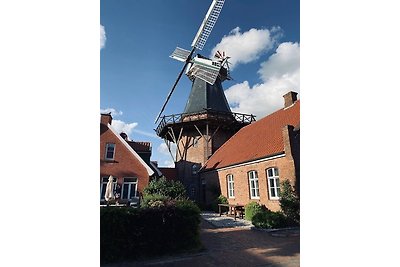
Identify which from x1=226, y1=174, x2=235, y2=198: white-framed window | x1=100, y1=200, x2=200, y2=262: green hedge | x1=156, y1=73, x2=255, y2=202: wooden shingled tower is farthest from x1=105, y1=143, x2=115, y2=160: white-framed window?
x1=156, y1=73, x2=255, y2=202: wooden shingled tower

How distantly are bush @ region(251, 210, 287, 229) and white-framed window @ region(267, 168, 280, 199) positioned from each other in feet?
3.78

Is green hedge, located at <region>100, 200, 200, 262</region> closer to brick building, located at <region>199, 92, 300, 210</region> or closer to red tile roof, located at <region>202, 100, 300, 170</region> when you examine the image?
brick building, located at <region>199, 92, 300, 210</region>

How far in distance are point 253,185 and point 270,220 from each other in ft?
9.10

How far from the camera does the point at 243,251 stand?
4.92m

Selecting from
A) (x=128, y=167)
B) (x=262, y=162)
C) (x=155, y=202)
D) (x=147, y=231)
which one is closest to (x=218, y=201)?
(x=262, y=162)

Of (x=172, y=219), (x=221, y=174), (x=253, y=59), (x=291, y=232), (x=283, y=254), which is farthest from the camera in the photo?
(x=221, y=174)

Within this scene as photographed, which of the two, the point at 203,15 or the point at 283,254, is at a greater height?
the point at 203,15

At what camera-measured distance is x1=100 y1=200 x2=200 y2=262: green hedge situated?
4320mm
